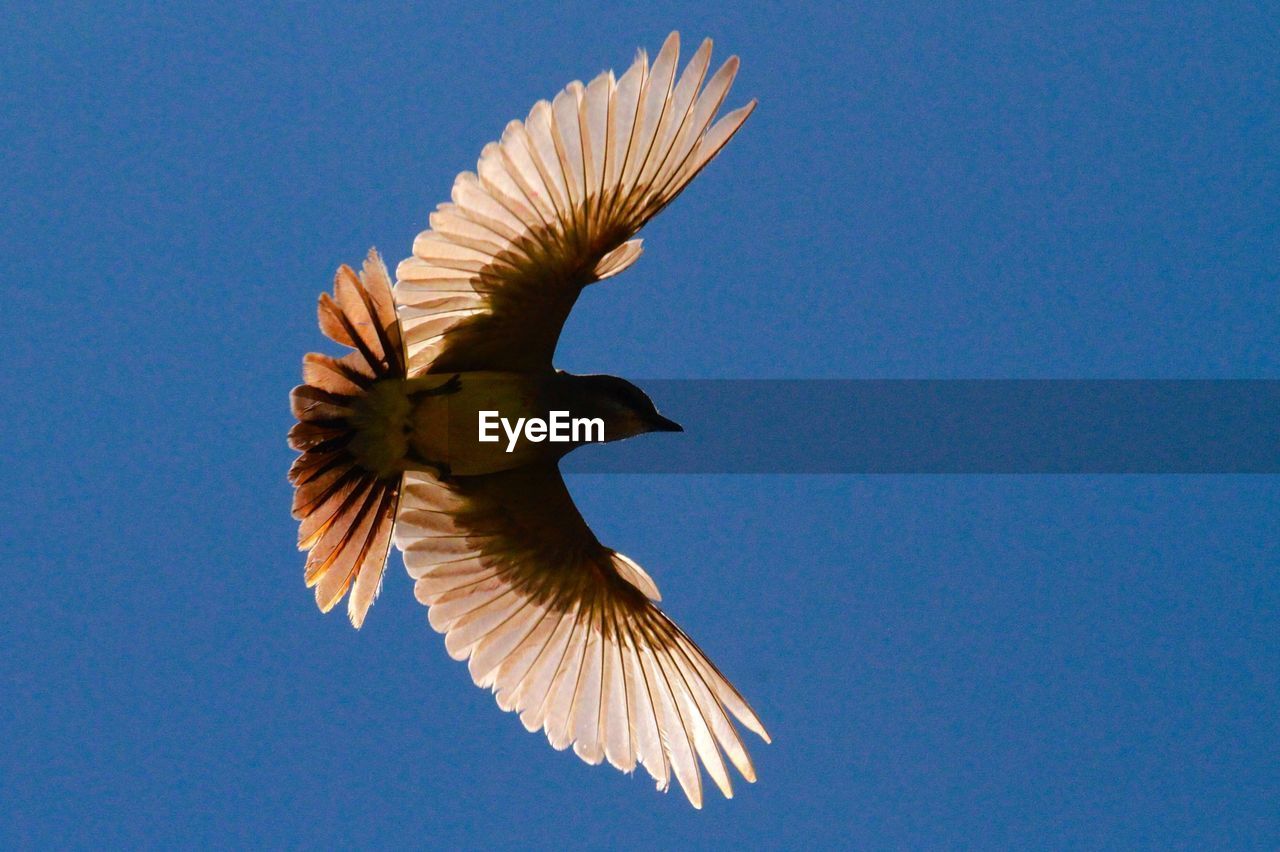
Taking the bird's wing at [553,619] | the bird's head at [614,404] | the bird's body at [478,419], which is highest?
the bird's head at [614,404]

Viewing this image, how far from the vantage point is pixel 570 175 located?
607 cm

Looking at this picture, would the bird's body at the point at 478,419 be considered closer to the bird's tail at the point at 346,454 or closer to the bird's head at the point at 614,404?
the bird's head at the point at 614,404

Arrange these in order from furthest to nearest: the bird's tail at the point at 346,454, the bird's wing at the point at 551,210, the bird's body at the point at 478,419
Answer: the bird's body at the point at 478,419
the bird's tail at the point at 346,454
the bird's wing at the point at 551,210

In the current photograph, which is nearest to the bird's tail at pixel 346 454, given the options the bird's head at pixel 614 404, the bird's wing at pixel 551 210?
the bird's wing at pixel 551 210

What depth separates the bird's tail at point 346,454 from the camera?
6.03 metres

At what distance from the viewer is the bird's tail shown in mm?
6031

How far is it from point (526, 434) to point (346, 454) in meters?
0.78

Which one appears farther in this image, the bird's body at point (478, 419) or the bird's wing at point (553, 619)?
the bird's wing at point (553, 619)

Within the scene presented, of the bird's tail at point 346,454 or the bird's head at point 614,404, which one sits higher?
the bird's head at point 614,404

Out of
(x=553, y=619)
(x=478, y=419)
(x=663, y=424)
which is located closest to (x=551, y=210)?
(x=478, y=419)

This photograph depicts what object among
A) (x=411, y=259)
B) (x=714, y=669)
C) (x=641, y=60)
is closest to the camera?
(x=641, y=60)

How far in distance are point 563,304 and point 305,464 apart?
1.27 metres

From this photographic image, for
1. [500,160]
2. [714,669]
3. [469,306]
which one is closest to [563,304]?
[469,306]

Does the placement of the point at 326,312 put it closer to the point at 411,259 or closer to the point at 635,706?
the point at 411,259
